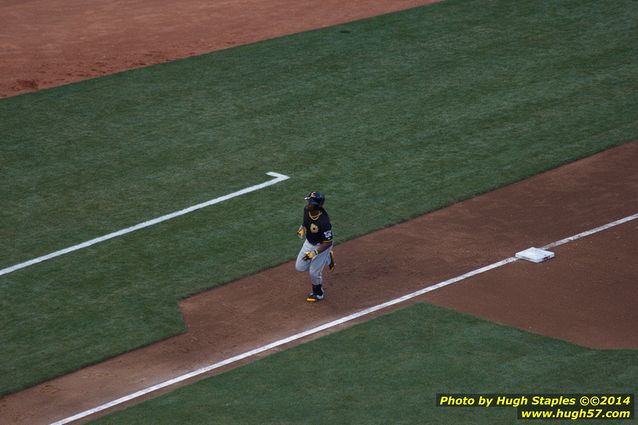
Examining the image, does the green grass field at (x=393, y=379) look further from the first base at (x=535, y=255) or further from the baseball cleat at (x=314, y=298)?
the first base at (x=535, y=255)

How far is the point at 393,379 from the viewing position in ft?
42.0

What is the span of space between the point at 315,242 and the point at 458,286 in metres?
2.18

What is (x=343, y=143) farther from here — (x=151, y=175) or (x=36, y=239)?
(x=36, y=239)

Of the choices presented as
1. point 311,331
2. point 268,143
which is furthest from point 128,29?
point 311,331

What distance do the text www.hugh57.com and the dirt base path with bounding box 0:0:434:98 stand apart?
602 inches

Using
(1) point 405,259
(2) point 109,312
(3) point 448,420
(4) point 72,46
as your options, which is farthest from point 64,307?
(4) point 72,46

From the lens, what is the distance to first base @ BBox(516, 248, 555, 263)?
51.5 feet

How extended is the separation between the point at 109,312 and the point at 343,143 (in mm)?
6849

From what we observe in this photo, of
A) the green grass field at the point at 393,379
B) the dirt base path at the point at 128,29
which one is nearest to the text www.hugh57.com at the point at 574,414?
the green grass field at the point at 393,379

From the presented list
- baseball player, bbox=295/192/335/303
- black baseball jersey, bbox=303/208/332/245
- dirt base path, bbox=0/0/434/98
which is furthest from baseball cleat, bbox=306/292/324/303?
dirt base path, bbox=0/0/434/98

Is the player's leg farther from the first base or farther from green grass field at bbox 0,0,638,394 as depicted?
the first base

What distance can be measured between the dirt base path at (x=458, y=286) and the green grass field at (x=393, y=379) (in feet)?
1.79

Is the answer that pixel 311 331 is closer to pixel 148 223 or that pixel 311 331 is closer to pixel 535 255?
pixel 535 255

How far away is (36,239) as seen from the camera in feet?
56.9
